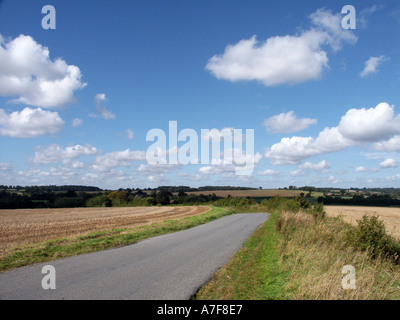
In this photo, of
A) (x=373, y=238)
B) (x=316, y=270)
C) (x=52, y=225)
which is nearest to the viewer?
(x=316, y=270)

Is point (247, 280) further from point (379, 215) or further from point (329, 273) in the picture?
point (379, 215)

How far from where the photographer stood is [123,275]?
820 centimetres

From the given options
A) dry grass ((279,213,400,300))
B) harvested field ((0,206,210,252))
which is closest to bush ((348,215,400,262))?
dry grass ((279,213,400,300))

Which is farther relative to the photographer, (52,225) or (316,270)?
(52,225)

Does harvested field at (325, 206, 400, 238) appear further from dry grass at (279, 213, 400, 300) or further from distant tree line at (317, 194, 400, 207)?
distant tree line at (317, 194, 400, 207)

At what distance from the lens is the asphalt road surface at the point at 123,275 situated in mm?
6566

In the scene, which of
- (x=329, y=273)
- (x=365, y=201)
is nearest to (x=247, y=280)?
(x=329, y=273)

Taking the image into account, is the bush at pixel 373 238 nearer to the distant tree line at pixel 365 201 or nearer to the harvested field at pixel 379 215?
the harvested field at pixel 379 215

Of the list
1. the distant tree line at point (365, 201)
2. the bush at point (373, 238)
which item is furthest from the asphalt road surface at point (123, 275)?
the distant tree line at point (365, 201)

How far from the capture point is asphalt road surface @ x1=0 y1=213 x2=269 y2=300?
6566 mm

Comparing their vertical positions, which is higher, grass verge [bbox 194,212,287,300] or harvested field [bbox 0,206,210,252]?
grass verge [bbox 194,212,287,300]
